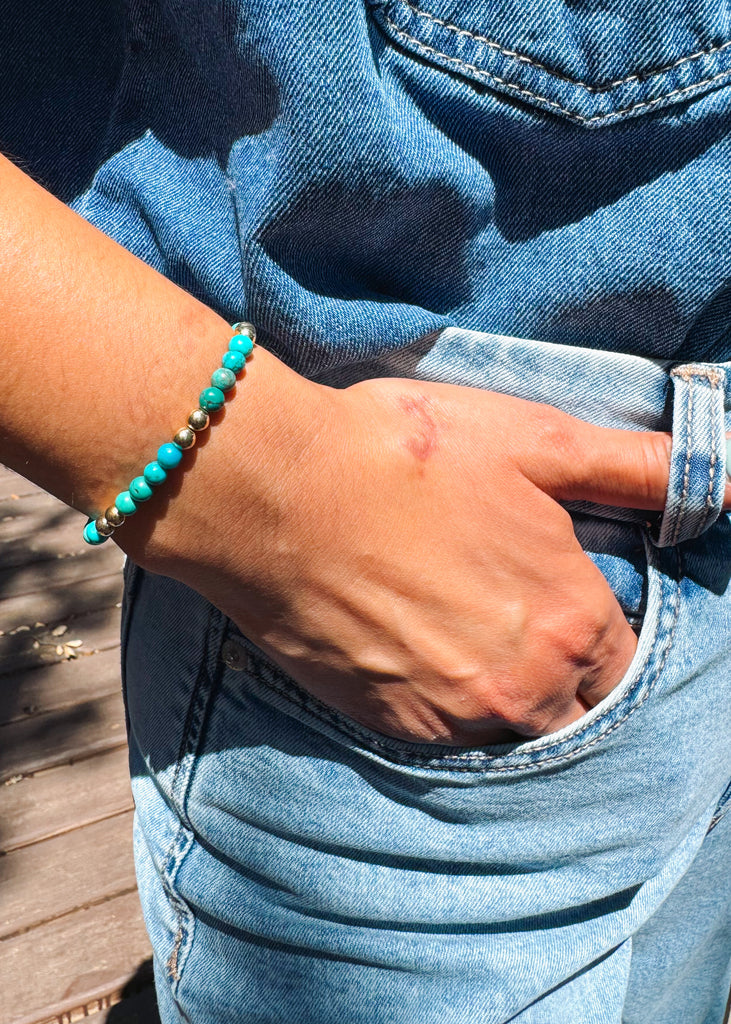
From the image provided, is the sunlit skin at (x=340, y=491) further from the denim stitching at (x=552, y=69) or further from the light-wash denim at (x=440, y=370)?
the denim stitching at (x=552, y=69)

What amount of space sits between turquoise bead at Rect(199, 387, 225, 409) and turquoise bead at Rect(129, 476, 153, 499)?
0.06m

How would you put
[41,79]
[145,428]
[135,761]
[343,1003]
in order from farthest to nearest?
[135,761]
[343,1003]
[41,79]
[145,428]

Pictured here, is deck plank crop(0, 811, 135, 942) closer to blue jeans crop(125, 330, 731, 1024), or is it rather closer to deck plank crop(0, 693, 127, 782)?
deck plank crop(0, 693, 127, 782)

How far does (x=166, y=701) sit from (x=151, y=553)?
231mm

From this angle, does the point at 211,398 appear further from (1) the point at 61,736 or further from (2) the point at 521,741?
(1) the point at 61,736

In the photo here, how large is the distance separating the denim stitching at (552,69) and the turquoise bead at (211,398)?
0.94 feet

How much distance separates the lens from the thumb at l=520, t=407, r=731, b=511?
0.64 m

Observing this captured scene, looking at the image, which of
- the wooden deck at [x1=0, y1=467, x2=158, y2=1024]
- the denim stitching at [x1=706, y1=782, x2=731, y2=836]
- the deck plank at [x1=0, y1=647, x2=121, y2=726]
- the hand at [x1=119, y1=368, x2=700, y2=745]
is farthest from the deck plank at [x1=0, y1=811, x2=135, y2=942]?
the hand at [x1=119, y1=368, x2=700, y2=745]

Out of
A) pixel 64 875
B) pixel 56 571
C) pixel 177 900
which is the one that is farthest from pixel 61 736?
pixel 177 900

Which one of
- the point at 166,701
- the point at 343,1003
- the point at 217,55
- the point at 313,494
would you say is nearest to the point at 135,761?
the point at 166,701

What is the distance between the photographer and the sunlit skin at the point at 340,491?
1.66 feet

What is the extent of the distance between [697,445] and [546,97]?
0.29m

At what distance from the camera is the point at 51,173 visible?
666 mm

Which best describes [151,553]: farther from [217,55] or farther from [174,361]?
[217,55]
